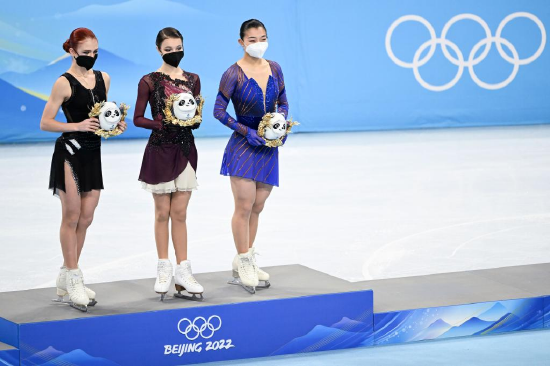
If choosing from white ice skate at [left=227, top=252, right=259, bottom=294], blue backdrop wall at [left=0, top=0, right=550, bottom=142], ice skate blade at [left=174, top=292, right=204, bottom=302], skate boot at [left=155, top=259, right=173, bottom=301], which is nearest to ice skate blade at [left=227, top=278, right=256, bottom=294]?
white ice skate at [left=227, top=252, right=259, bottom=294]

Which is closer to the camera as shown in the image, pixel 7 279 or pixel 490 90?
pixel 7 279

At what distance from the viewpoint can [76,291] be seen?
183 inches

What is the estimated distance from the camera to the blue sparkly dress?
5125 mm

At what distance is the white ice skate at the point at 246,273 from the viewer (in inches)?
198

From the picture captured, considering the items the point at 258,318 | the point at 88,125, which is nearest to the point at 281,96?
the point at 88,125

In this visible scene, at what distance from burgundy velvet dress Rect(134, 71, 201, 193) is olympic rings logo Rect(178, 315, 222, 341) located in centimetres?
72

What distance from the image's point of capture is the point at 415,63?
17266 millimetres

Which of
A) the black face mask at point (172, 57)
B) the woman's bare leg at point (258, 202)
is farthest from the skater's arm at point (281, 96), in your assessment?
the black face mask at point (172, 57)

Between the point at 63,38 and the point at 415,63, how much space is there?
6567 mm

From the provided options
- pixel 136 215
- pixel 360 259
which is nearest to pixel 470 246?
pixel 360 259

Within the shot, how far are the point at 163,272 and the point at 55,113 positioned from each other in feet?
3.35

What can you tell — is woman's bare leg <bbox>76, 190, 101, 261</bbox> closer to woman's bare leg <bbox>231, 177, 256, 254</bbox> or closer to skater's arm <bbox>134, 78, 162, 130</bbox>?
skater's arm <bbox>134, 78, 162, 130</bbox>

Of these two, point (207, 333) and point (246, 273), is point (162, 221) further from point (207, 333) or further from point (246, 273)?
point (207, 333)

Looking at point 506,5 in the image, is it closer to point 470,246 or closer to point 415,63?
point 415,63
